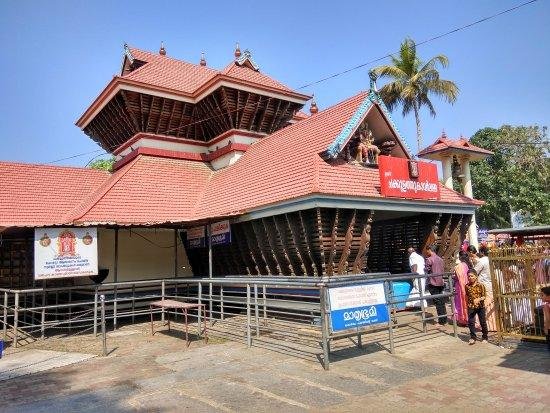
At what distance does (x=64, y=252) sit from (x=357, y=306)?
260 inches

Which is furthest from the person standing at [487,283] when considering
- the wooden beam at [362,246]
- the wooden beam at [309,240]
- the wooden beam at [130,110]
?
the wooden beam at [130,110]

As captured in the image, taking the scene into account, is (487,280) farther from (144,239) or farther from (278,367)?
(144,239)

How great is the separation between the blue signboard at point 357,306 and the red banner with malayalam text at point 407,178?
437cm

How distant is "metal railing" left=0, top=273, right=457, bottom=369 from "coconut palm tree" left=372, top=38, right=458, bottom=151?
976 inches

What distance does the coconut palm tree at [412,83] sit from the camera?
106 feet

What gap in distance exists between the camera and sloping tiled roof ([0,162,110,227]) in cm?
1388

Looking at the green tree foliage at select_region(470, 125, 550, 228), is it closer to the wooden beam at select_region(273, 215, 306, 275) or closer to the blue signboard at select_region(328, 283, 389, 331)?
the wooden beam at select_region(273, 215, 306, 275)

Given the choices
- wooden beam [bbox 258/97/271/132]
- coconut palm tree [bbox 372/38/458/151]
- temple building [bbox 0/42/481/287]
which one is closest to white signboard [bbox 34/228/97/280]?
temple building [bbox 0/42/481/287]

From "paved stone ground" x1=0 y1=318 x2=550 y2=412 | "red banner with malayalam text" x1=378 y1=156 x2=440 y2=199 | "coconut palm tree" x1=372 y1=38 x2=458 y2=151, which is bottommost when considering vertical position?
"paved stone ground" x1=0 y1=318 x2=550 y2=412

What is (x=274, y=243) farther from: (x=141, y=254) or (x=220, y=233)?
(x=141, y=254)

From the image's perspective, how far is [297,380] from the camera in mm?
6070

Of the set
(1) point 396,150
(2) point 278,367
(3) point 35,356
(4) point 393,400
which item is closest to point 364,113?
(1) point 396,150

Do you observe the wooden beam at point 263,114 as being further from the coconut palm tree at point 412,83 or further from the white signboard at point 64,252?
the coconut palm tree at point 412,83

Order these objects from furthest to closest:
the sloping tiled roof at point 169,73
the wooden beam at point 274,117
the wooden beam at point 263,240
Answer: the wooden beam at point 274,117 → the sloping tiled roof at point 169,73 → the wooden beam at point 263,240
